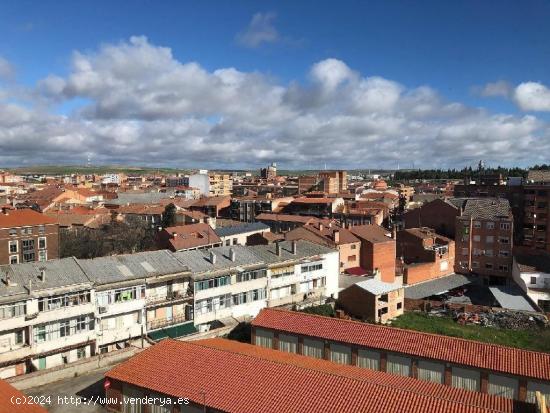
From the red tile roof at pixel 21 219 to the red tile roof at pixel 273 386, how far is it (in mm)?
40278

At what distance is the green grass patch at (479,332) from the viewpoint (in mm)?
38156

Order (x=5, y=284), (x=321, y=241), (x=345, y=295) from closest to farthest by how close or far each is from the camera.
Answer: (x=5, y=284) < (x=345, y=295) < (x=321, y=241)

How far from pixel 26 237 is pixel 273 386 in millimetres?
47810

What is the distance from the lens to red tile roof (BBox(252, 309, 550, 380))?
26.7 m

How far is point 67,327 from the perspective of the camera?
30312mm

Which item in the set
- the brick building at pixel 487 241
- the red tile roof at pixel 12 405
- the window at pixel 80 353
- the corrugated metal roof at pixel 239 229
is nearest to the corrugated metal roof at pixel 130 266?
the window at pixel 80 353

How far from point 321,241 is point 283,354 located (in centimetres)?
2325

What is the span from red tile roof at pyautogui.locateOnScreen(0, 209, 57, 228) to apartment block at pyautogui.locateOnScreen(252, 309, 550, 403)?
3841 cm

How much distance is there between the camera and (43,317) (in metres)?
29.3

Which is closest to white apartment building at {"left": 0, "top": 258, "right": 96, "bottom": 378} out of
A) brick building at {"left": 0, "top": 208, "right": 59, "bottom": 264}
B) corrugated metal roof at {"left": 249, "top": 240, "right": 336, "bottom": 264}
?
corrugated metal roof at {"left": 249, "top": 240, "right": 336, "bottom": 264}

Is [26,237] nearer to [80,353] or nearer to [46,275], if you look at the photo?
[46,275]

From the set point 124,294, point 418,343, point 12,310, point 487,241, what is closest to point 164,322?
Result: point 124,294

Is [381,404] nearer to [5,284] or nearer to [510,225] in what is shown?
[5,284]

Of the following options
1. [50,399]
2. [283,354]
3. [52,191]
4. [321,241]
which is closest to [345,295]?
[321,241]
